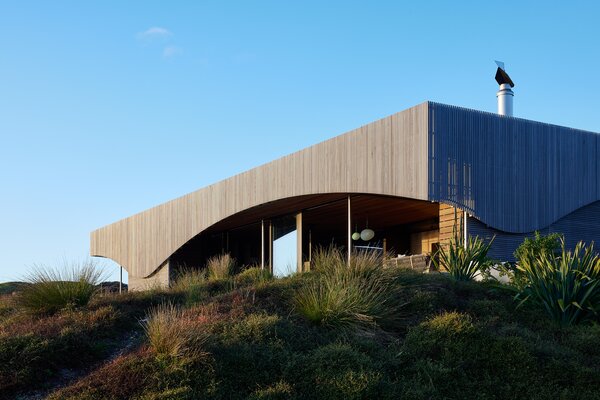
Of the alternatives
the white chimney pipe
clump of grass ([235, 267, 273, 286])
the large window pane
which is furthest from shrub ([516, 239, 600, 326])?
the large window pane

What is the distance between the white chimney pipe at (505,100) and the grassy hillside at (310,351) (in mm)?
7367

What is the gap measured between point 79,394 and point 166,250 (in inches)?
716

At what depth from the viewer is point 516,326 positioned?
8.86 metres

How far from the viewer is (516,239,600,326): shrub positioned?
954 cm

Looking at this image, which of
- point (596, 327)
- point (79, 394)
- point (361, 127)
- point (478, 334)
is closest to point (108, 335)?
point (79, 394)

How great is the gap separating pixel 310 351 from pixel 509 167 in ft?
28.7

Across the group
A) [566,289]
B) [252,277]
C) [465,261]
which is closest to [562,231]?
[465,261]

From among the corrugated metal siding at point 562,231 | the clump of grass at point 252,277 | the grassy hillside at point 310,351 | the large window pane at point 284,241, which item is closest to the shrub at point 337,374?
the grassy hillside at point 310,351

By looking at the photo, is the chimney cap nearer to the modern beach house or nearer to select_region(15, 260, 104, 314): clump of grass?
the modern beach house

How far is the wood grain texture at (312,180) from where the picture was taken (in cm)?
1444

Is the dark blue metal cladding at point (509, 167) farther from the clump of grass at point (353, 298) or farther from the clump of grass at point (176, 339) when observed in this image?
the clump of grass at point (176, 339)

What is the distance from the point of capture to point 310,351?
767 centimetres

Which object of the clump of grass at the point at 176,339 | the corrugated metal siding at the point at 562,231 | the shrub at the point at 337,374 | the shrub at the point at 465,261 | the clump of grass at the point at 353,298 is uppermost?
the corrugated metal siding at the point at 562,231

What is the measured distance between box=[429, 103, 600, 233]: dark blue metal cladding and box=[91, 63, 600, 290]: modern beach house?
22mm
